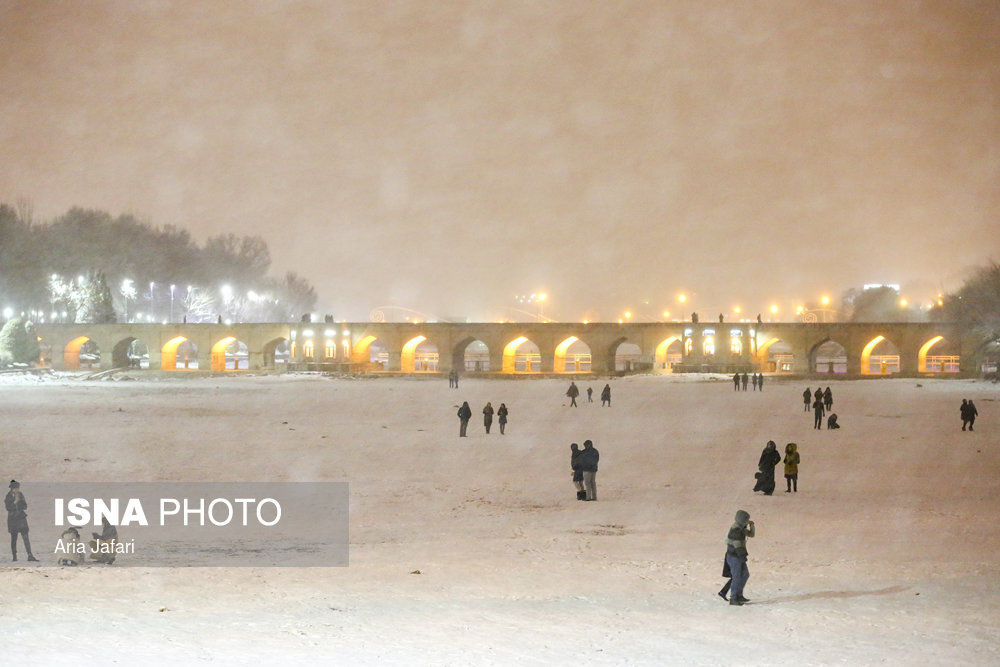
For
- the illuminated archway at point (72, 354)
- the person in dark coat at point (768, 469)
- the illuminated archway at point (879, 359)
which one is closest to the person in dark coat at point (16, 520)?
the person in dark coat at point (768, 469)

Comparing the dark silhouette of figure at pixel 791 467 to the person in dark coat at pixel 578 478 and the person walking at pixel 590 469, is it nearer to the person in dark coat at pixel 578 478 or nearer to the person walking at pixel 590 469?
the person walking at pixel 590 469

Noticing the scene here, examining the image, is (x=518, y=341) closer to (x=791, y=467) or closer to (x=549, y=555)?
(x=791, y=467)

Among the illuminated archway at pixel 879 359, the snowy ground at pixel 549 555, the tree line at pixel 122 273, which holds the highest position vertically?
the tree line at pixel 122 273

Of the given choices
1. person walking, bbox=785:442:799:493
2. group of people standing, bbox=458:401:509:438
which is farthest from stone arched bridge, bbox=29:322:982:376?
person walking, bbox=785:442:799:493

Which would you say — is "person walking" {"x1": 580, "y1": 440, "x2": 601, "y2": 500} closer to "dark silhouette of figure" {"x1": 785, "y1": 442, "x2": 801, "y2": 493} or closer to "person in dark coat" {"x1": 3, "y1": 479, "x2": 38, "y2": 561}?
"dark silhouette of figure" {"x1": 785, "y1": 442, "x2": 801, "y2": 493}

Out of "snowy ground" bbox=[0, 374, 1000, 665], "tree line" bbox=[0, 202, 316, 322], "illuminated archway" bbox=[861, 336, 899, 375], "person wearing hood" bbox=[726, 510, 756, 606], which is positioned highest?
"tree line" bbox=[0, 202, 316, 322]

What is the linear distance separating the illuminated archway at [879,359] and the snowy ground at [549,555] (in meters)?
37.6

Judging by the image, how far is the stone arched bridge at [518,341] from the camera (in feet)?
206

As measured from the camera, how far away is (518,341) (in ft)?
225

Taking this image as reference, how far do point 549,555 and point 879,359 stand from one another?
9827 cm

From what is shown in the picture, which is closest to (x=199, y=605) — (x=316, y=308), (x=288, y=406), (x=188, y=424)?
(x=188, y=424)
